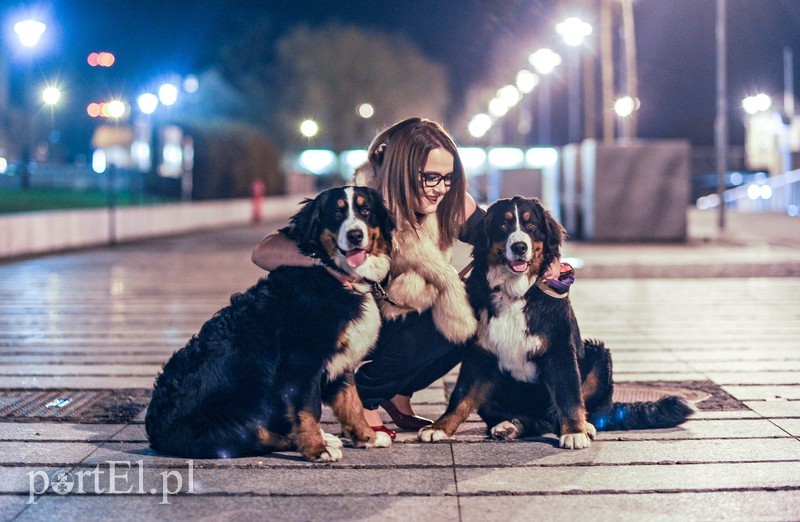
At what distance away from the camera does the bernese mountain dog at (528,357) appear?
4875mm

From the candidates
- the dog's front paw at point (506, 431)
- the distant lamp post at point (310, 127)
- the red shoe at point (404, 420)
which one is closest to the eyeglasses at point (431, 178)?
the red shoe at point (404, 420)

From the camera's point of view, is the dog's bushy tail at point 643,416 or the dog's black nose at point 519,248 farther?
the dog's bushy tail at point 643,416

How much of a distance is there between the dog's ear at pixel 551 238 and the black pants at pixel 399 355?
2.14 feet

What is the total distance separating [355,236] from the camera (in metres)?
4.59

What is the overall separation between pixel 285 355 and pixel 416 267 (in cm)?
90

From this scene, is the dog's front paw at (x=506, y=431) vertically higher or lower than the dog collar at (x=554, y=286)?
lower

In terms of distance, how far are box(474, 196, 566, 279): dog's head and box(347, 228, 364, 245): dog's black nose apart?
74 cm

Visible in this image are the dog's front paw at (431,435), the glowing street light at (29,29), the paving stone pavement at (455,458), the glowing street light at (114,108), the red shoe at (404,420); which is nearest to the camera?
the paving stone pavement at (455,458)

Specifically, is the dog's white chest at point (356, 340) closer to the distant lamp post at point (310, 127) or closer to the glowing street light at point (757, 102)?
the distant lamp post at point (310, 127)

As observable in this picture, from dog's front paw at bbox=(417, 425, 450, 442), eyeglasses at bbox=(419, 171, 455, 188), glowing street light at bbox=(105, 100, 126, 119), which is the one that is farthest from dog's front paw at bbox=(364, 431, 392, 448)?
glowing street light at bbox=(105, 100, 126, 119)

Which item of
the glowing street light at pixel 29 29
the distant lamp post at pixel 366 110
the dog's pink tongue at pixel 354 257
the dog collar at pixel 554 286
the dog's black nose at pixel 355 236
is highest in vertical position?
the distant lamp post at pixel 366 110

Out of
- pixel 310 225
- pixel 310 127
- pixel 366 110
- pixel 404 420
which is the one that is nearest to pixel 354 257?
pixel 310 225

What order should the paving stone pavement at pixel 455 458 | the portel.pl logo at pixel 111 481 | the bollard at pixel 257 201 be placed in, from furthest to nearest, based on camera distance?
1. the bollard at pixel 257 201
2. the portel.pl logo at pixel 111 481
3. the paving stone pavement at pixel 455 458

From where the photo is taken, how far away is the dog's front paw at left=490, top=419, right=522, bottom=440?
16.5 feet
